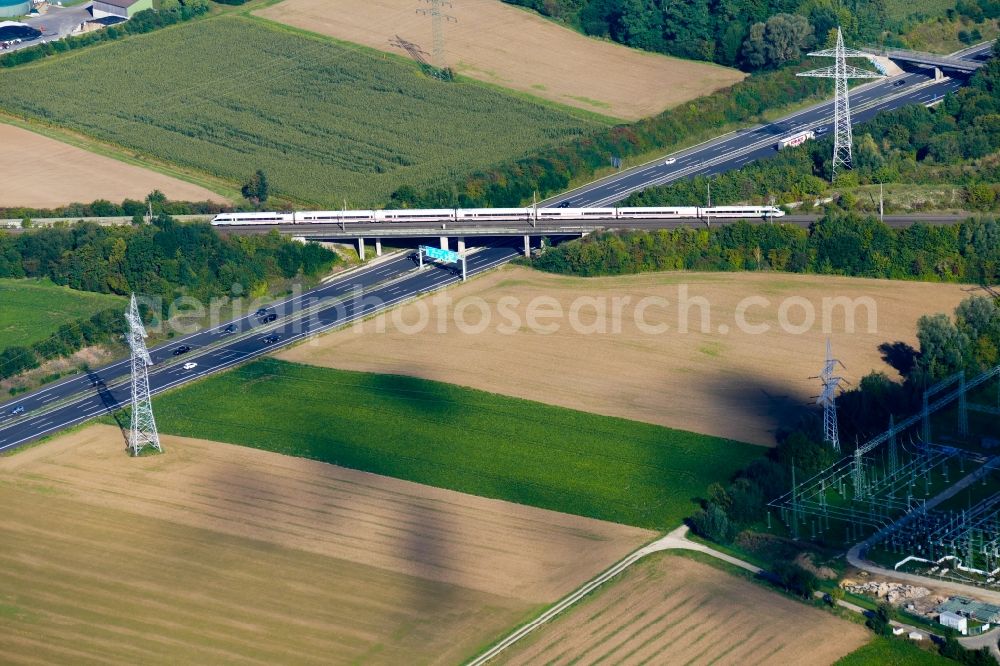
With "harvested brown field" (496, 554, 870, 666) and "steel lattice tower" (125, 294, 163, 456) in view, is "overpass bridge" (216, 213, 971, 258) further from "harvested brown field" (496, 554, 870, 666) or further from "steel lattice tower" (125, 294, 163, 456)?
"harvested brown field" (496, 554, 870, 666)

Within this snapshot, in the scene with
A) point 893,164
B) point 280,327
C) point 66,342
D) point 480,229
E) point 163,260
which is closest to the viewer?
point 66,342

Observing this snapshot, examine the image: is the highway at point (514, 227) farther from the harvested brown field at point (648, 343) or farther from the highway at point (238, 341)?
the harvested brown field at point (648, 343)

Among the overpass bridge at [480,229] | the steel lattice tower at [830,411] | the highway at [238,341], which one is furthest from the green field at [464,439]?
the overpass bridge at [480,229]

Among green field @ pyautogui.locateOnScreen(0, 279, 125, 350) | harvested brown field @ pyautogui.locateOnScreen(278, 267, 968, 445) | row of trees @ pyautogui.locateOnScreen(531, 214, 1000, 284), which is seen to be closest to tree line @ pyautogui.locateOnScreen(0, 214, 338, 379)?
green field @ pyautogui.locateOnScreen(0, 279, 125, 350)

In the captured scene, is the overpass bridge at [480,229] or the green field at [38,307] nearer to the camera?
the green field at [38,307]

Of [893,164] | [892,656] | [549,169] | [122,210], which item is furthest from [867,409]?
[122,210]

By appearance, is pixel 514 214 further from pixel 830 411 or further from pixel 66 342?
pixel 830 411
